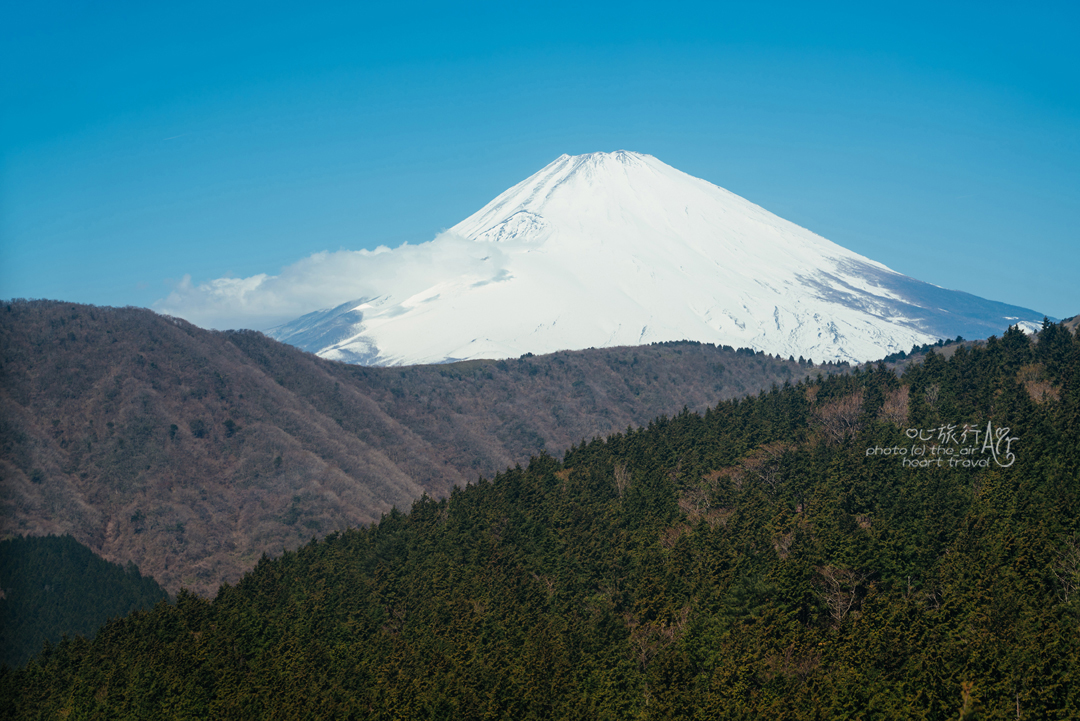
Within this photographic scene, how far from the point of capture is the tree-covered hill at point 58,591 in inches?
4628

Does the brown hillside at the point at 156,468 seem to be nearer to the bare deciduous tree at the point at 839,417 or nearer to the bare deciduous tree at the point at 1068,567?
the bare deciduous tree at the point at 839,417

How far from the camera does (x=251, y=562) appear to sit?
154500mm

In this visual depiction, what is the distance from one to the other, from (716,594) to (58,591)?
10535 centimetres

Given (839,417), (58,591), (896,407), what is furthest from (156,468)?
(896,407)

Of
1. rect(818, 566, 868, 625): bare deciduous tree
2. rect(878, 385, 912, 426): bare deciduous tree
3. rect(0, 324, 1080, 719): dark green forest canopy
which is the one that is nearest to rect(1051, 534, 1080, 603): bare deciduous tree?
rect(0, 324, 1080, 719): dark green forest canopy

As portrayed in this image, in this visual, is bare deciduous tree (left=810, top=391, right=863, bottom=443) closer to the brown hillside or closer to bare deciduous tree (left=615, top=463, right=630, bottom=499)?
bare deciduous tree (left=615, top=463, right=630, bottom=499)

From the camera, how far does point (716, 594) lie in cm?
6059

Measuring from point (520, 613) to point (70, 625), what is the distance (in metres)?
81.5

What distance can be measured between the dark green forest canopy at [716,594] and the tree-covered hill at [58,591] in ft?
142

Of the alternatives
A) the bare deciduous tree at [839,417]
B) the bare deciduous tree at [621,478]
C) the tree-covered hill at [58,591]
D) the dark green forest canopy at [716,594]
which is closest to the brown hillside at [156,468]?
the tree-covered hill at [58,591]

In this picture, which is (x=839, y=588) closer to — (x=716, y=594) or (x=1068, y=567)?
(x=716, y=594)

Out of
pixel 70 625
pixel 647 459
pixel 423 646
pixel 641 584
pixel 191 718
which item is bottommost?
pixel 70 625

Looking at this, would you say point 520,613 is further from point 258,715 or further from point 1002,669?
point 1002,669

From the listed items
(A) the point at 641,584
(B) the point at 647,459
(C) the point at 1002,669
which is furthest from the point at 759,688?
(B) the point at 647,459
